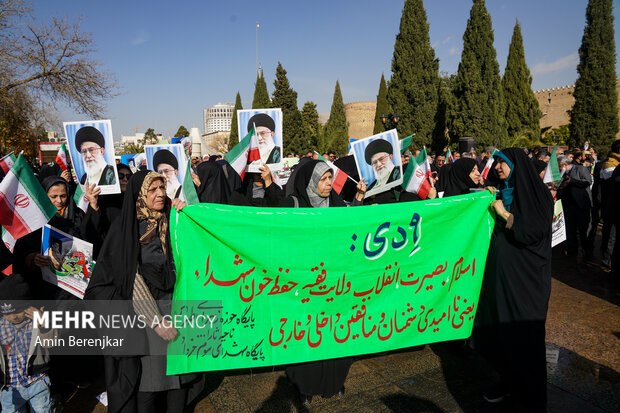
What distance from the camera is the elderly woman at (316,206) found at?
2924 mm

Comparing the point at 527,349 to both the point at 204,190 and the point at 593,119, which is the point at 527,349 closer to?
the point at 204,190

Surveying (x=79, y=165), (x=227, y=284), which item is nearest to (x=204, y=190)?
(x=79, y=165)

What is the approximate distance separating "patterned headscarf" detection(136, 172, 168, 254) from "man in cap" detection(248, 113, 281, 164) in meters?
2.30

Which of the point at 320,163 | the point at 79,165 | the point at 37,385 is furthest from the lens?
the point at 79,165

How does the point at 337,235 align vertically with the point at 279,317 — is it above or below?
above

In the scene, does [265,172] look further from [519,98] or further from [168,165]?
[519,98]

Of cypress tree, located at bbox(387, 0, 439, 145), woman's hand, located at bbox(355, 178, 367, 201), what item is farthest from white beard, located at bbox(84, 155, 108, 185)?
cypress tree, located at bbox(387, 0, 439, 145)

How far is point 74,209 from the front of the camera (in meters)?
4.14

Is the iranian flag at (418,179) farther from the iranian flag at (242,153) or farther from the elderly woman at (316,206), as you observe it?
the iranian flag at (242,153)

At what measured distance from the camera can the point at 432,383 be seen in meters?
3.14

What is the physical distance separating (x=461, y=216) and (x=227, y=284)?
6.07 ft

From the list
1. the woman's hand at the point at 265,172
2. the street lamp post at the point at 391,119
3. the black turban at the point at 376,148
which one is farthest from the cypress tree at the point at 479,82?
the woman's hand at the point at 265,172

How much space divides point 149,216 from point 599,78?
3043cm

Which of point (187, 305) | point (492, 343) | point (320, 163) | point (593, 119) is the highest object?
point (593, 119)
